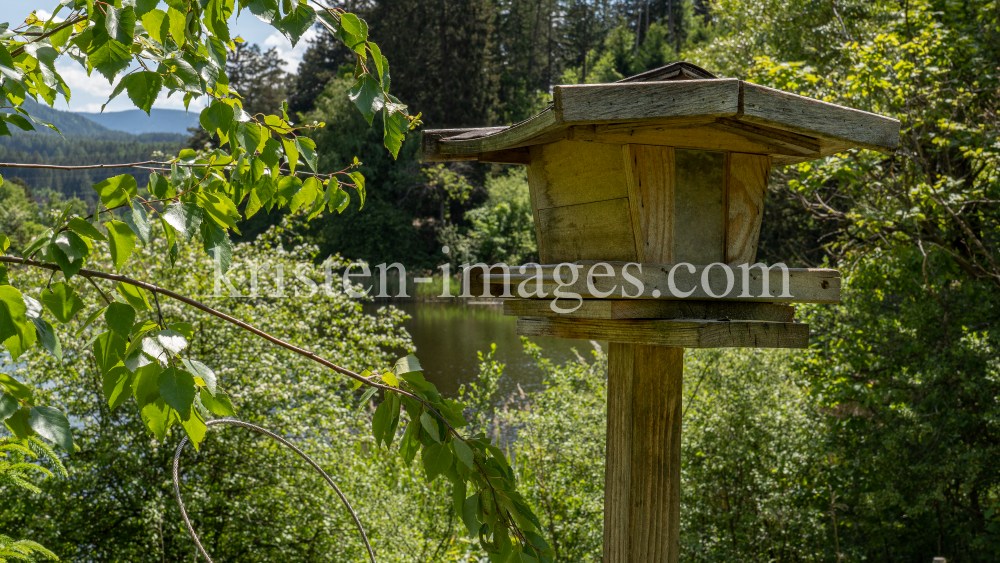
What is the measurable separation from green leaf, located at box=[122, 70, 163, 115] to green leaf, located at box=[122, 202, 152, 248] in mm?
157

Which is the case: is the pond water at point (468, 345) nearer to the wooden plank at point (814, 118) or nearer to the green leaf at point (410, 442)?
the wooden plank at point (814, 118)

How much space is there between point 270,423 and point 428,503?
1573 mm

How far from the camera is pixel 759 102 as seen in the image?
159cm

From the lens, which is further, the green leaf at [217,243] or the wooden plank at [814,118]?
the wooden plank at [814,118]

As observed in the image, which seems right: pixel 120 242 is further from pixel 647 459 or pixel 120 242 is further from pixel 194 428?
pixel 647 459

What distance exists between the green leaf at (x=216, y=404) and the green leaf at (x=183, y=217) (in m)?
0.24

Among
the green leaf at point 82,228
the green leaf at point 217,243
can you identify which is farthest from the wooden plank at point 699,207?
the green leaf at point 82,228

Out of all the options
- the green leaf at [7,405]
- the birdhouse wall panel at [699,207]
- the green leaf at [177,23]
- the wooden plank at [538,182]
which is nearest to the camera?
the green leaf at [7,405]

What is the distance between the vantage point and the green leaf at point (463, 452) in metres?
1.24

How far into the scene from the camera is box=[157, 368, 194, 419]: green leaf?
0.89 meters

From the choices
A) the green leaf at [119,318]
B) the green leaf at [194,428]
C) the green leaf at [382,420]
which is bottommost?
the green leaf at [382,420]

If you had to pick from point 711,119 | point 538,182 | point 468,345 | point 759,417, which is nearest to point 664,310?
point 711,119

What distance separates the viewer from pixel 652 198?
6.16ft

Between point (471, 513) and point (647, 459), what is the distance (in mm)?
825
